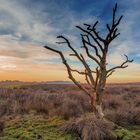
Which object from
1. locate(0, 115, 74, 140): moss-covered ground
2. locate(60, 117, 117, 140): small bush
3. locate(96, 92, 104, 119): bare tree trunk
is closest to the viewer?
locate(60, 117, 117, 140): small bush

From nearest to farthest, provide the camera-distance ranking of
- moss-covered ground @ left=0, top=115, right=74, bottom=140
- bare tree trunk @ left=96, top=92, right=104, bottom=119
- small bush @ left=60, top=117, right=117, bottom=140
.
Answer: small bush @ left=60, top=117, right=117, bottom=140 < moss-covered ground @ left=0, top=115, right=74, bottom=140 < bare tree trunk @ left=96, top=92, right=104, bottom=119

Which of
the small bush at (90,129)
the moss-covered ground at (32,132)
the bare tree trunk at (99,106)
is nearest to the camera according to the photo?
the small bush at (90,129)

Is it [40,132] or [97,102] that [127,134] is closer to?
[97,102]

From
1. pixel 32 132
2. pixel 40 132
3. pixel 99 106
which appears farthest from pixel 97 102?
pixel 32 132

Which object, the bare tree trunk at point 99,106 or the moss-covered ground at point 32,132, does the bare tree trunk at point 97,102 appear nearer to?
the bare tree trunk at point 99,106

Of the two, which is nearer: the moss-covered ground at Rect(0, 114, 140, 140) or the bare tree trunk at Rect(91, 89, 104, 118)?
the moss-covered ground at Rect(0, 114, 140, 140)

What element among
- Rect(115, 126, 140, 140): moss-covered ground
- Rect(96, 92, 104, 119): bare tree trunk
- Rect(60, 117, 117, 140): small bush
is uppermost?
Rect(96, 92, 104, 119): bare tree trunk

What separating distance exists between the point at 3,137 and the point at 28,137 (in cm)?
77

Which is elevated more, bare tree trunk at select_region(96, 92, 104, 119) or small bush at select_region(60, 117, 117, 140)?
bare tree trunk at select_region(96, 92, 104, 119)

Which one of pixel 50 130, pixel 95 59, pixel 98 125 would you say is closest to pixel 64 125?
pixel 50 130

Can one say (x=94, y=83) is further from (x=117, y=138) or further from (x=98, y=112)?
(x=117, y=138)

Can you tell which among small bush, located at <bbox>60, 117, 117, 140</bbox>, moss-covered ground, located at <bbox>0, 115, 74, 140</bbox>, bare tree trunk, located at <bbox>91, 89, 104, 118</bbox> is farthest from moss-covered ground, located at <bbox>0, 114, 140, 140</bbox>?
bare tree trunk, located at <bbox>91, 89, 104, 118</bbox>

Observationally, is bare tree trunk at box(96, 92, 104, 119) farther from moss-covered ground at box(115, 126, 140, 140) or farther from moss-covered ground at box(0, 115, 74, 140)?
moss-covered ground at box(0, 115, 74, 140)

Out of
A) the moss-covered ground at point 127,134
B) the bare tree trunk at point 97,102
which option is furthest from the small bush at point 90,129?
the bare tree trunk at point 97,102
